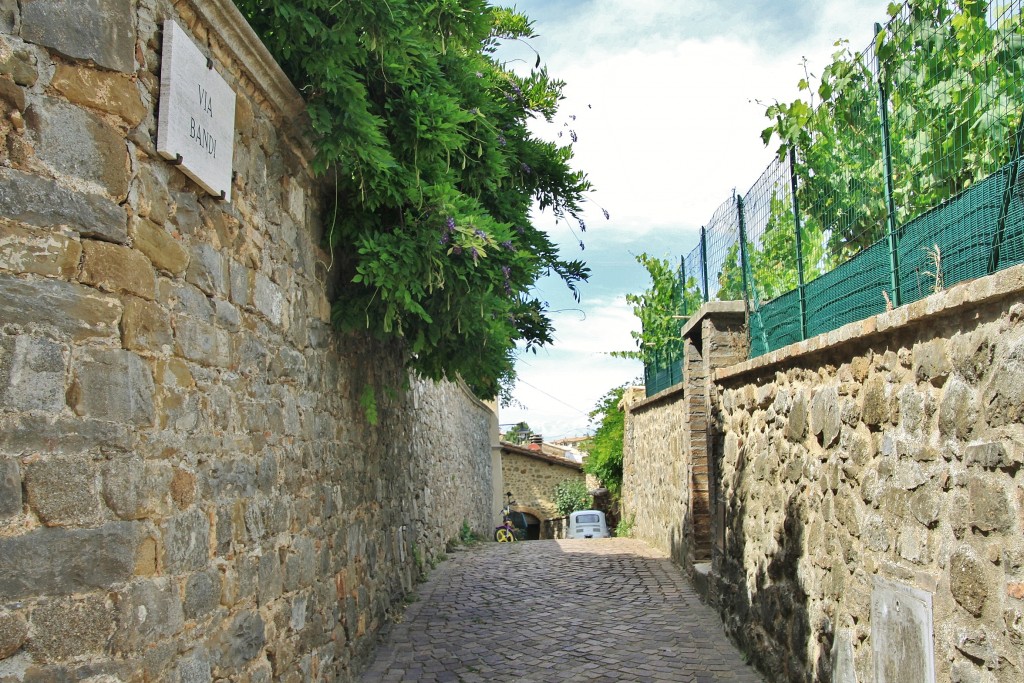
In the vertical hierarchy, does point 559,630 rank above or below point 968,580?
below

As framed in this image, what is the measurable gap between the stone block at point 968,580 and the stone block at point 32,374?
2939mm

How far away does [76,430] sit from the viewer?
2.49 m

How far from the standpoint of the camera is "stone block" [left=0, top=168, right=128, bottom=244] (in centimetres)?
239

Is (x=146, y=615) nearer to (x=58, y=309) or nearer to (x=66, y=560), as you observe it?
(x=66, y=560)

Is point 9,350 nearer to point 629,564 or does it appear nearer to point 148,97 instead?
point 148,97

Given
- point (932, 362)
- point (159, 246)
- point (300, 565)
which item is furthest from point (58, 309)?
point (932, 362)

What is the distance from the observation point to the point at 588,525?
20609 millimetres

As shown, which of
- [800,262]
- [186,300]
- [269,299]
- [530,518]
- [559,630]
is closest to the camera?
[186,300]

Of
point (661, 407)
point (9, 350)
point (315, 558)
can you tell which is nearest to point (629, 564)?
point (661, 407)

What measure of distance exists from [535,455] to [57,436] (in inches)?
1001

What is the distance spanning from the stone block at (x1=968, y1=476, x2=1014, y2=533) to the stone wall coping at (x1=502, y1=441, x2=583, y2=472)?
80.4 feet

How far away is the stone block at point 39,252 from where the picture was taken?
2.38 m

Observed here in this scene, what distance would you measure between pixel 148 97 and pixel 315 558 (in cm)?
265

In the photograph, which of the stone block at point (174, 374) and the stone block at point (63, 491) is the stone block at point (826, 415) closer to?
the stone block at point (174, 374)
